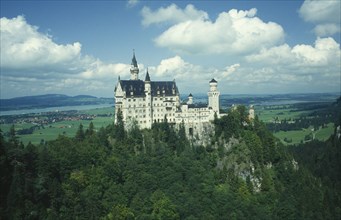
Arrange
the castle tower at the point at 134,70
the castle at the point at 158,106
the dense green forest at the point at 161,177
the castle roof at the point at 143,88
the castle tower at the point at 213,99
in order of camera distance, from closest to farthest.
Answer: the dense green forest at the point at 161,177, the castle at the point at 158,106, the castle roof at the point at 143,88, the castle tower at the point at 213,99, the castle tower at the point at 134,70

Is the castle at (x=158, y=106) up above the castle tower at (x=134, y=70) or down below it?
below

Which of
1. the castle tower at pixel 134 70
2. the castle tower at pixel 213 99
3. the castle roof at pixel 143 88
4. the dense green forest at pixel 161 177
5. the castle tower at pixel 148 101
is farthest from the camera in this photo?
the castle tower at pixel 134 70

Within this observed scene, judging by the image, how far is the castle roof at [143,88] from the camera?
119m

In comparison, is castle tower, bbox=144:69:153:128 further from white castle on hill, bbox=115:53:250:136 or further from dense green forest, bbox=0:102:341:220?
dense green forest, bbox=0:102:341:220

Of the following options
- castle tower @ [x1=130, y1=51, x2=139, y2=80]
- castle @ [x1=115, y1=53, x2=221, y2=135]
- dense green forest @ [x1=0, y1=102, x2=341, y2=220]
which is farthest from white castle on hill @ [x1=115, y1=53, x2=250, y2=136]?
dense green forest @ [x1=0, y1=102, x2=341, y2=220]

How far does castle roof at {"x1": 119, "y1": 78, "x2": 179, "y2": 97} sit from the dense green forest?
12.8 metres

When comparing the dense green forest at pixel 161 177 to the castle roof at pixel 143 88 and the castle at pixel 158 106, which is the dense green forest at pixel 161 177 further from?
the castle roof at pixel 143 88

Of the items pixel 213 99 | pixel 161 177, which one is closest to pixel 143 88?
pixel 213 99

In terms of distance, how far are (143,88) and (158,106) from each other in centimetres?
817

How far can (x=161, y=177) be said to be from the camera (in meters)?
100

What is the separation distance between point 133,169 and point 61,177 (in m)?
19.8

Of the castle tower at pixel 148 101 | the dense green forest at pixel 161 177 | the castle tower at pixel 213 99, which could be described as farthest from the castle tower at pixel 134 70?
the castle tower at pixel 213 99

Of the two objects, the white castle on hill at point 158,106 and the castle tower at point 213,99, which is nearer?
the white castle on hill at point 158,106

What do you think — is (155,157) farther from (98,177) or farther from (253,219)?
(253,219)
